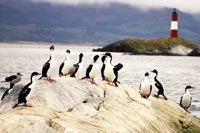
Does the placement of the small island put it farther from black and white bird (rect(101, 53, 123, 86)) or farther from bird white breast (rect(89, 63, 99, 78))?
bird white breast (rect(89, 63, 99, 78))

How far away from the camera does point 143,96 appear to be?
23516 millimetres

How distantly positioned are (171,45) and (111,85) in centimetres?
15012

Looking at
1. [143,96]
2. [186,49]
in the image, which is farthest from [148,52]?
[143,96]

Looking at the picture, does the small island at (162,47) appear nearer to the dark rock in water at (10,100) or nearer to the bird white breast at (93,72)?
the bird white breast at (93,72)

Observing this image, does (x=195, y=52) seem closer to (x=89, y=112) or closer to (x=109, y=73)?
(x=109, y=73)

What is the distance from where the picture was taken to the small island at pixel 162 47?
562 ft

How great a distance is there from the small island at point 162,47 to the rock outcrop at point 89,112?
147 metres

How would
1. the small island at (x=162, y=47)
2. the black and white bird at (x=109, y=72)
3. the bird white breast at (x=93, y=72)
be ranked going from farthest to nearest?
the small island at (x=162, y=47) → the black and white bird at (x=109, y=72) → the bird white breast at (x=93, y=72)

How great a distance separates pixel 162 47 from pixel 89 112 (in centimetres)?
15861

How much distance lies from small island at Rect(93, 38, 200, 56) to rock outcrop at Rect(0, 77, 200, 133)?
147029 mm

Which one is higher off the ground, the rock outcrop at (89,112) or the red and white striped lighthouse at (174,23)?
the red and white striped lighthouse at (174,23)

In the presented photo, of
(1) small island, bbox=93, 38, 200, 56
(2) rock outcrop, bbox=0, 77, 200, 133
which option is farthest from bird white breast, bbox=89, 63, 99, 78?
(1) small island, bbox=93, 38, 200, 56

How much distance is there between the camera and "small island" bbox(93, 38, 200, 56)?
17125 centimetres

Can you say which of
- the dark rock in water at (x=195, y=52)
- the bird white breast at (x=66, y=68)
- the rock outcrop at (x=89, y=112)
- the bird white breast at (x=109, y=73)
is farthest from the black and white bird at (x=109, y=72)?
the dark rock in water at (x=195, y=52)
